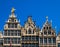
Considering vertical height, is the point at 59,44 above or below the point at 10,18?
below

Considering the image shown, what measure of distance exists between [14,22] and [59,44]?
8962mm

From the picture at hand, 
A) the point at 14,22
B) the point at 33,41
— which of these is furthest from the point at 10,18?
the point at 33,41

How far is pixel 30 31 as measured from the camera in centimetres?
7212

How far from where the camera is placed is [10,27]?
237 ft

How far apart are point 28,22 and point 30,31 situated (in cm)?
166

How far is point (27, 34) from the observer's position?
72.1 metres

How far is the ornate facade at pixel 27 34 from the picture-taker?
235ft

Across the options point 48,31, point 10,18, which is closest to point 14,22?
point 10,18

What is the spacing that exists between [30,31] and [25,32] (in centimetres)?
92

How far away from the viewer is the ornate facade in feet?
235

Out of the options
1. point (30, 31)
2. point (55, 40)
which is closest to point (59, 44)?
point (55, 40)

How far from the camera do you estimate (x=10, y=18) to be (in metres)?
72.2

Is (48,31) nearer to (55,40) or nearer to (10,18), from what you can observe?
(55,40)

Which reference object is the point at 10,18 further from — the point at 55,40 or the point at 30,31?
the point at 55,40
